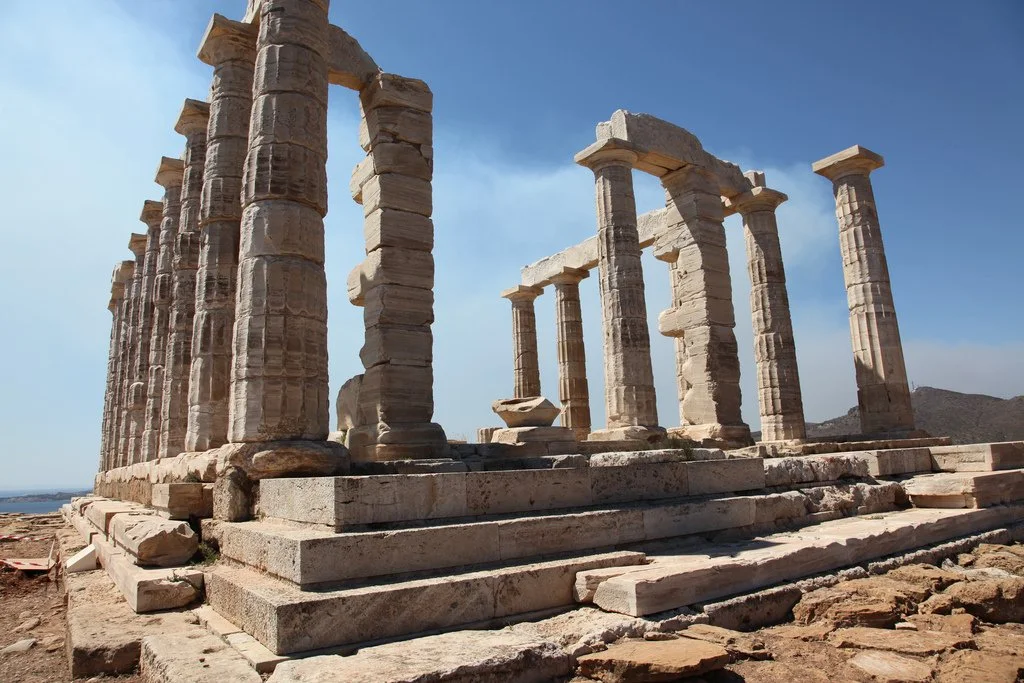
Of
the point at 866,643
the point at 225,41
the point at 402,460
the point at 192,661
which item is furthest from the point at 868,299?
the point at 192,661

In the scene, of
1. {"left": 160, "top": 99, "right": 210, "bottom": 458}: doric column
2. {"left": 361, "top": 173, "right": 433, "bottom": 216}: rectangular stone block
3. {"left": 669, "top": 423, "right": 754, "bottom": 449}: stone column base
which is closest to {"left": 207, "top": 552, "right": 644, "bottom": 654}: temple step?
{"left": 361, "top": 173, "right": 433, "bottom": 216}: rectangular stone block

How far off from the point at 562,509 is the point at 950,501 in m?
6.23

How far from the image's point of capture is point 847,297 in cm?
1806

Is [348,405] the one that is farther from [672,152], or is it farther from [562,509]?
[672,152]

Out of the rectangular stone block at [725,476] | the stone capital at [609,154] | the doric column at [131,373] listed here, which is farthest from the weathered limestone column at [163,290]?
the rectangular stone block at [725,476]

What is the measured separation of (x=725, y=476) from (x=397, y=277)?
218 inches

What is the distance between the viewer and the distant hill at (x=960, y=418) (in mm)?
30487

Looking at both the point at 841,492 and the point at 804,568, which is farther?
the point at 841,492

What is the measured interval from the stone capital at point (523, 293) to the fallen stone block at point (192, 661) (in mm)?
18748

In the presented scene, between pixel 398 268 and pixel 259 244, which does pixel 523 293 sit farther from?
pixel 259 244

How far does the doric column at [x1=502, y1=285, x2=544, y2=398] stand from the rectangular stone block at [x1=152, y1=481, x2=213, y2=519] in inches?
561

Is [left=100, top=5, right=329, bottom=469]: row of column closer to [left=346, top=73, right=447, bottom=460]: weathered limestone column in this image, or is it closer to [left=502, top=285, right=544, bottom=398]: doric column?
[left=346, top=73, right=447, bottom=460]: weathered limestone column

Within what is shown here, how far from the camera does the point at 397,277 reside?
10.1 m

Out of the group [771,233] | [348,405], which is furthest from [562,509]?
[771,233]
